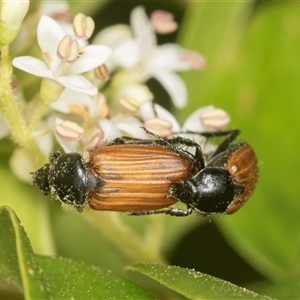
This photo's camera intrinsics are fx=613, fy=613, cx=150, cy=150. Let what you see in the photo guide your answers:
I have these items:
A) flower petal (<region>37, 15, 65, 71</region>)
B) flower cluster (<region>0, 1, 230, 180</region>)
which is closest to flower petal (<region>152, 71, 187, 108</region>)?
flower cluster (<region>0, 1, 230, 180</region>)

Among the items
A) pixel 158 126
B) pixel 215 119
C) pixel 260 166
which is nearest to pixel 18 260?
pixel 158 126

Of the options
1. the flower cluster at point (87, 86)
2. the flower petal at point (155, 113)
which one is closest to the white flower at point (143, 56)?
the flower cluster at point (87, 86)

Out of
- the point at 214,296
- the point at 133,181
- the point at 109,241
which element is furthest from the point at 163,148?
the point at 214,296

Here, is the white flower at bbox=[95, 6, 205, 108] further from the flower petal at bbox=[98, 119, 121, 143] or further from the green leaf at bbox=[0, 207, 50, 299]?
the green leaf at bbox=[0, 207, 50, 299]

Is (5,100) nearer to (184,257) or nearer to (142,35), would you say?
(142,35)

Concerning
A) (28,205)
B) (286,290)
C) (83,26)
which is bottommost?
(28,205)

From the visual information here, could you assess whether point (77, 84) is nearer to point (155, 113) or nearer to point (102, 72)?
point (102, 72)
